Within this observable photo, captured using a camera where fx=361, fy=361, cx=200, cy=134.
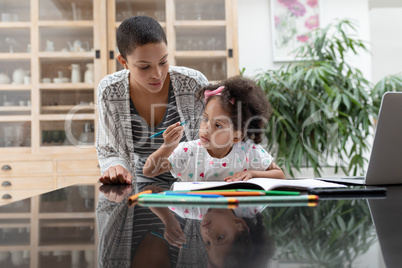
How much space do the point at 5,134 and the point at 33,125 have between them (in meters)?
0.26

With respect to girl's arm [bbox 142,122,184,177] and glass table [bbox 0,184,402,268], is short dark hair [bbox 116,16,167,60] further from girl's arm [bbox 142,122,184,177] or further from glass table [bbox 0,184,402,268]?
glass table [bbox 0,184,402,268]

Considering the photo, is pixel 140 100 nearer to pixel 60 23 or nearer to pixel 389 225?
pixel 389 225

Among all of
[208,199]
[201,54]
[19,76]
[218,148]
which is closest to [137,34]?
[218,148]

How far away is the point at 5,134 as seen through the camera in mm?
3109

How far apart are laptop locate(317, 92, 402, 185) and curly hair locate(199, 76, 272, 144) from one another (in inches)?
25.9

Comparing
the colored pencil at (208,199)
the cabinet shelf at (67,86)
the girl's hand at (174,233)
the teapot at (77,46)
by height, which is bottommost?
the girl's hand at (174,233)

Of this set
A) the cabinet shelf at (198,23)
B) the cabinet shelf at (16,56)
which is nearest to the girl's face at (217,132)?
the cabinet shelf at (198,23)

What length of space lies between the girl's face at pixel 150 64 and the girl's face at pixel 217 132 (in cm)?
23

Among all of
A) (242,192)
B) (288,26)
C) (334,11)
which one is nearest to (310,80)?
(288,26)

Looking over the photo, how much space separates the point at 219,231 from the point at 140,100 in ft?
4.20

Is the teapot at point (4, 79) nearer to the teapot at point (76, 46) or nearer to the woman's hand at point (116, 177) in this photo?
the teapot at point (76, 46)

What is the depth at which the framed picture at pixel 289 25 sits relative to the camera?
10.9 ft

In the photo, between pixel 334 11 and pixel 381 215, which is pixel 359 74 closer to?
pixel 334 11

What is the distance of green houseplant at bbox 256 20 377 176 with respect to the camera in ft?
9.37
